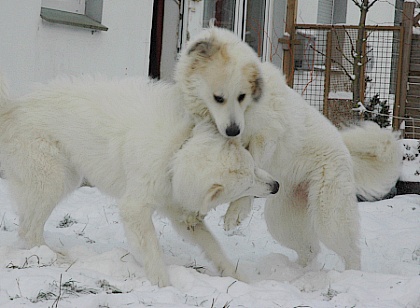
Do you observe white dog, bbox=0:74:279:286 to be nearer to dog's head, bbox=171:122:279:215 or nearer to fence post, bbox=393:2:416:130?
dog's head, bbox=171:122:279:215

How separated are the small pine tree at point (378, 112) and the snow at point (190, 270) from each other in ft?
11.3

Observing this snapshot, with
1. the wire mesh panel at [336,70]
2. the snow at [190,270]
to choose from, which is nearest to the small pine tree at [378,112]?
the wire mesh panel at [336,70]

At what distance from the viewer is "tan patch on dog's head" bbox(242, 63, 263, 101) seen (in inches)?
178

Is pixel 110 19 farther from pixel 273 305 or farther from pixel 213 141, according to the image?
pixel 273 305

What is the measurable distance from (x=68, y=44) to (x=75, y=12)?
0.62 meters

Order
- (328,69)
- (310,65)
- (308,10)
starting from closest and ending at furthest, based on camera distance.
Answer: (328,69), (310,65), (308,10)

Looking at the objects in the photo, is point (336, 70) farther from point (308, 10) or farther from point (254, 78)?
point (254, 78)

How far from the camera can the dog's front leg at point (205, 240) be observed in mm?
4668

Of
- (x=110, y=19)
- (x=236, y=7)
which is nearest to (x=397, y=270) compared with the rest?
(x=110, y=19)

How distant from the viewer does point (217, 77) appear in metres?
4.52

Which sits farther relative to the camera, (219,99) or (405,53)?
(405,53)


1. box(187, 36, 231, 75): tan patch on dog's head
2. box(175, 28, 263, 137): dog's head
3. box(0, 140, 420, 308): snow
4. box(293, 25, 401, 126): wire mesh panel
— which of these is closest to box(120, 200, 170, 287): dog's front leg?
box(0, 140, 420, 308): snow

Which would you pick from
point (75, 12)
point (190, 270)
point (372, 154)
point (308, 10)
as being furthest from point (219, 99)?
point (308, 10)

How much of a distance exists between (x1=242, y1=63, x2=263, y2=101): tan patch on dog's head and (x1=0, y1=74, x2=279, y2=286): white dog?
1.40 feet
